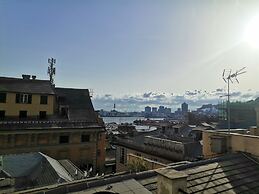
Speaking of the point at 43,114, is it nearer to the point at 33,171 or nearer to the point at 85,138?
the point at 85,138

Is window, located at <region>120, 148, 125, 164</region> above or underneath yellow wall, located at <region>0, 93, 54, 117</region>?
underneath

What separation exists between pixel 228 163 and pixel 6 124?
92.5 ft

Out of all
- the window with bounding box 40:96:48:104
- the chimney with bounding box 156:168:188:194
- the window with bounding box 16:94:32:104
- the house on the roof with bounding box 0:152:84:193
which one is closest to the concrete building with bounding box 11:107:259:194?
the chimney with bounding box 156:168:188:194

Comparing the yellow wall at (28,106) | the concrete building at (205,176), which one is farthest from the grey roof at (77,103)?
the concrete building at (205,176)

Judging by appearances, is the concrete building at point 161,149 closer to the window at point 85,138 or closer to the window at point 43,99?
the window at point 85,138

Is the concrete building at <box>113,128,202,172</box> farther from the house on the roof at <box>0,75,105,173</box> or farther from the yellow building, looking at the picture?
the yellow building

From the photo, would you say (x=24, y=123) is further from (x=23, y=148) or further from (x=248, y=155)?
(x=248, y=155)

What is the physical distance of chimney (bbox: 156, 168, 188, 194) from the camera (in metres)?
8.31

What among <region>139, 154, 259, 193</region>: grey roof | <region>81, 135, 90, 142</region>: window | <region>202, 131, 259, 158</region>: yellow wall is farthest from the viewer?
<region>81, 135, 90, 142</region>: window

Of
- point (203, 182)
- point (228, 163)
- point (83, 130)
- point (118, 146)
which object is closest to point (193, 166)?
point (203, 182)

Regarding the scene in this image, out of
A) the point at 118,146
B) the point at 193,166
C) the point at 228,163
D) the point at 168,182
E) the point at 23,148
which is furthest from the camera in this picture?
the point at 118,146

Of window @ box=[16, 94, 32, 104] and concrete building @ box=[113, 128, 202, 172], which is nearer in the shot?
concrete building @ box=[113, 128, 202, 172]

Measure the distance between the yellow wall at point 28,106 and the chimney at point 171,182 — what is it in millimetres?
30451

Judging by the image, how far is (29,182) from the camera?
16.8m
